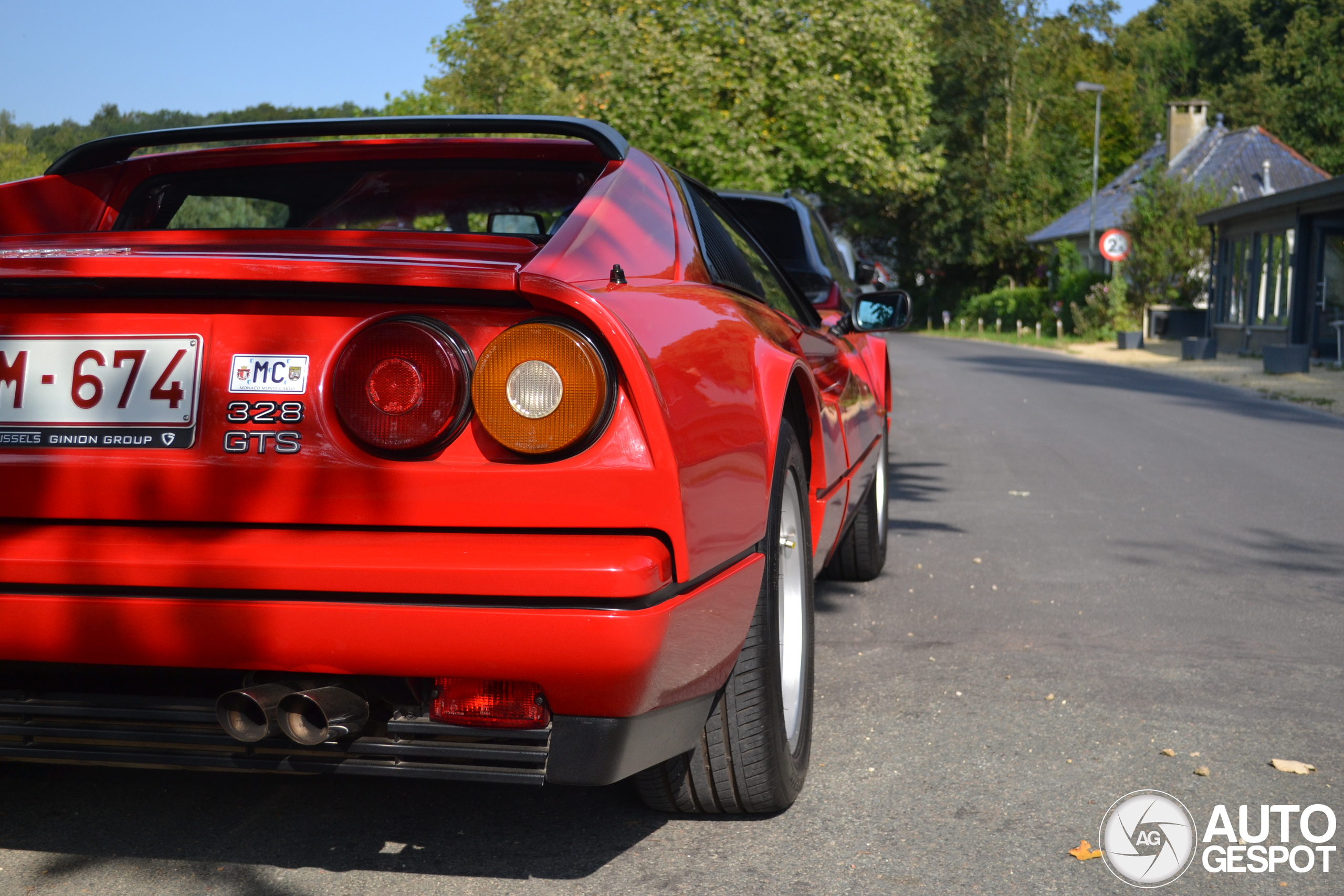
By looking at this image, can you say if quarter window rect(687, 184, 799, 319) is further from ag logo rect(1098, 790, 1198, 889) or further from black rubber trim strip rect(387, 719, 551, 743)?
ag logo rect(1098, 790, 1198, 889)

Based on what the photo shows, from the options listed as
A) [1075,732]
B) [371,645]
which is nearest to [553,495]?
[371,645]

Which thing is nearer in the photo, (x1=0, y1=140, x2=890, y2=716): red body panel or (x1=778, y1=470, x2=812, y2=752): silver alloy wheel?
(x1=0, y1=140, x2=890, y2=716): red body panel

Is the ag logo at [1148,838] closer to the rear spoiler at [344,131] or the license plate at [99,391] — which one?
the rear spoiler at [344,131]

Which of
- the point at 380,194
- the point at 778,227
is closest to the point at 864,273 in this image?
the point at 778,227

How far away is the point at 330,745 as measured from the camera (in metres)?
2.25

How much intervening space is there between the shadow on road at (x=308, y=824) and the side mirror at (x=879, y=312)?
215 cm

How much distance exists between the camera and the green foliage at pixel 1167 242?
3350 centimetres

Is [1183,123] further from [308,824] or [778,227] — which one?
[308,824]

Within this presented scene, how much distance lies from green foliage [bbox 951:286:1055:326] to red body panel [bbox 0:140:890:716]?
4306 cm

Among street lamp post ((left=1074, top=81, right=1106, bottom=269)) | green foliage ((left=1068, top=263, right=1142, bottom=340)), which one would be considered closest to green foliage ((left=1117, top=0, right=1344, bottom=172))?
street lamp post ((left=1074, top=81, right=1106, bottom=269))

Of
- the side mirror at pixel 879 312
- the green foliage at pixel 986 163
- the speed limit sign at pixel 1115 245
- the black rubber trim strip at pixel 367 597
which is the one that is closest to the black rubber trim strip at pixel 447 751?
the black rubber trim strip at pixel 367 597

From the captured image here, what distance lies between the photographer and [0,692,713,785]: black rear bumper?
2193 mm

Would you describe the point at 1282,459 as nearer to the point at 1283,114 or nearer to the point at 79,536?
the point at 79,536

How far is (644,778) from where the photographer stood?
9.26ft
